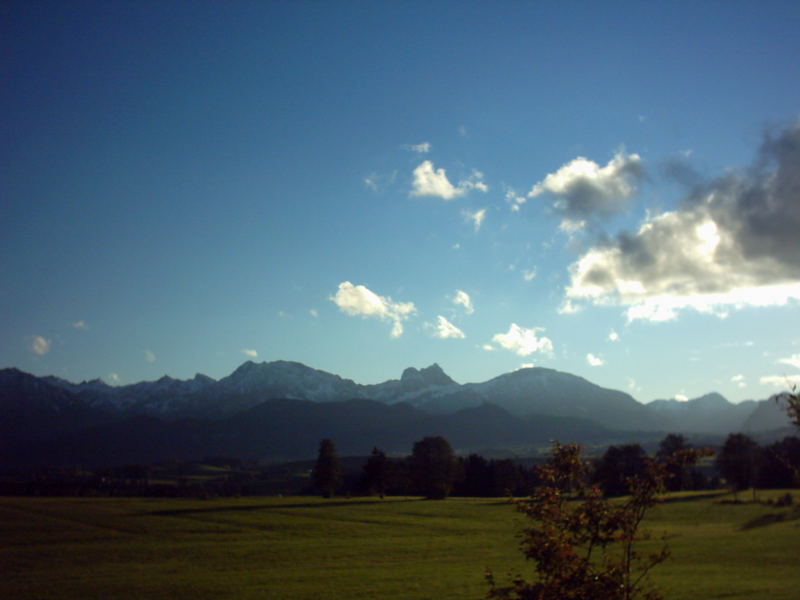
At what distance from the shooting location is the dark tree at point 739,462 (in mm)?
115875

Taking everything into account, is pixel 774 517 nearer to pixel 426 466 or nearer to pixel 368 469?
pixel 426 466

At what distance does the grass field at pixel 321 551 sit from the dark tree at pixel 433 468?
74.8 feet

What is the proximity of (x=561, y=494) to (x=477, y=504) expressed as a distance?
10435cm

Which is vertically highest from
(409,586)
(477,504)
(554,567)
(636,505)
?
(636,505)

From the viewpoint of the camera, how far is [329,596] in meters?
36.8

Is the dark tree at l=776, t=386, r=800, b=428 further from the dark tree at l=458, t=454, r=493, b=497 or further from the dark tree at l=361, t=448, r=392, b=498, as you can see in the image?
the dark tree at l=458, t=454, r=493, b=497

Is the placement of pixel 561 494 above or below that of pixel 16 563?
above

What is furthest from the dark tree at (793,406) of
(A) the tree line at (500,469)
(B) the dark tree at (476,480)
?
(B) the dark tree at (476,480)

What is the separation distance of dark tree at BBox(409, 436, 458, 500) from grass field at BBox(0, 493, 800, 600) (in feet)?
74.8

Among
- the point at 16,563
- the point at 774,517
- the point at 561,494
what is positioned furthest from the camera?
the point at 774,517

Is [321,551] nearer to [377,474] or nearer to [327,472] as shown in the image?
[327,472]

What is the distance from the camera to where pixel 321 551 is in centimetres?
5684

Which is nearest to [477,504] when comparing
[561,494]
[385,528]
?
[385,528]

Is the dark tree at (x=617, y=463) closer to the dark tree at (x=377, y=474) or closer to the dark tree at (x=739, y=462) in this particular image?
the dark tree at (x=739, y=462)
